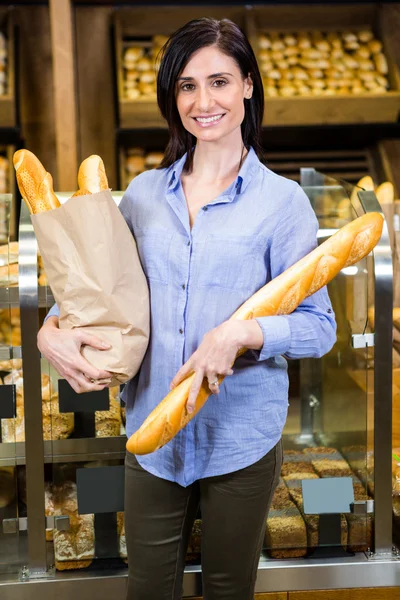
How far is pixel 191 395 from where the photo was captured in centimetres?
121

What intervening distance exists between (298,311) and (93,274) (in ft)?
1.20

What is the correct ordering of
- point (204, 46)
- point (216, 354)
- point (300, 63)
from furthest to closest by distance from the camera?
point (300, 63) < point (204, 46) < point (216, 354)

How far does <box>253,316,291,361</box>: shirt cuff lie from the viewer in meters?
1.24

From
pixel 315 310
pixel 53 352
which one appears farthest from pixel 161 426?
pixel 315 310

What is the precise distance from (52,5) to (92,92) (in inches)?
30.2

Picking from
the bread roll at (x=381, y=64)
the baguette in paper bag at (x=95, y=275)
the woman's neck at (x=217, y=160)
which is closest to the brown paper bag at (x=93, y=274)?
the baguette in paper bag at (x=95, y=275)

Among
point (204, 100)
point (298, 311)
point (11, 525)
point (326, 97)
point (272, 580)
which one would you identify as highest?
point (326, 97)

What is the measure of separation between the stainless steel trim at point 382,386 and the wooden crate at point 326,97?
1647 millimetres

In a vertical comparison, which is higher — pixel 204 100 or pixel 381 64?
pixel 381 64

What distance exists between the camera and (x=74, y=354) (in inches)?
50.2

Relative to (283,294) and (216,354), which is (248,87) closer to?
(283,294)

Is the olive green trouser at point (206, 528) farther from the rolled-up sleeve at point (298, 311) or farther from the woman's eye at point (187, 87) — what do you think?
the woman's eye at point (187, 87)

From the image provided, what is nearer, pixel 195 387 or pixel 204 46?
pixel 195 387

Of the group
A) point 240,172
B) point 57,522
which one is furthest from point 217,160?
point 57,522
